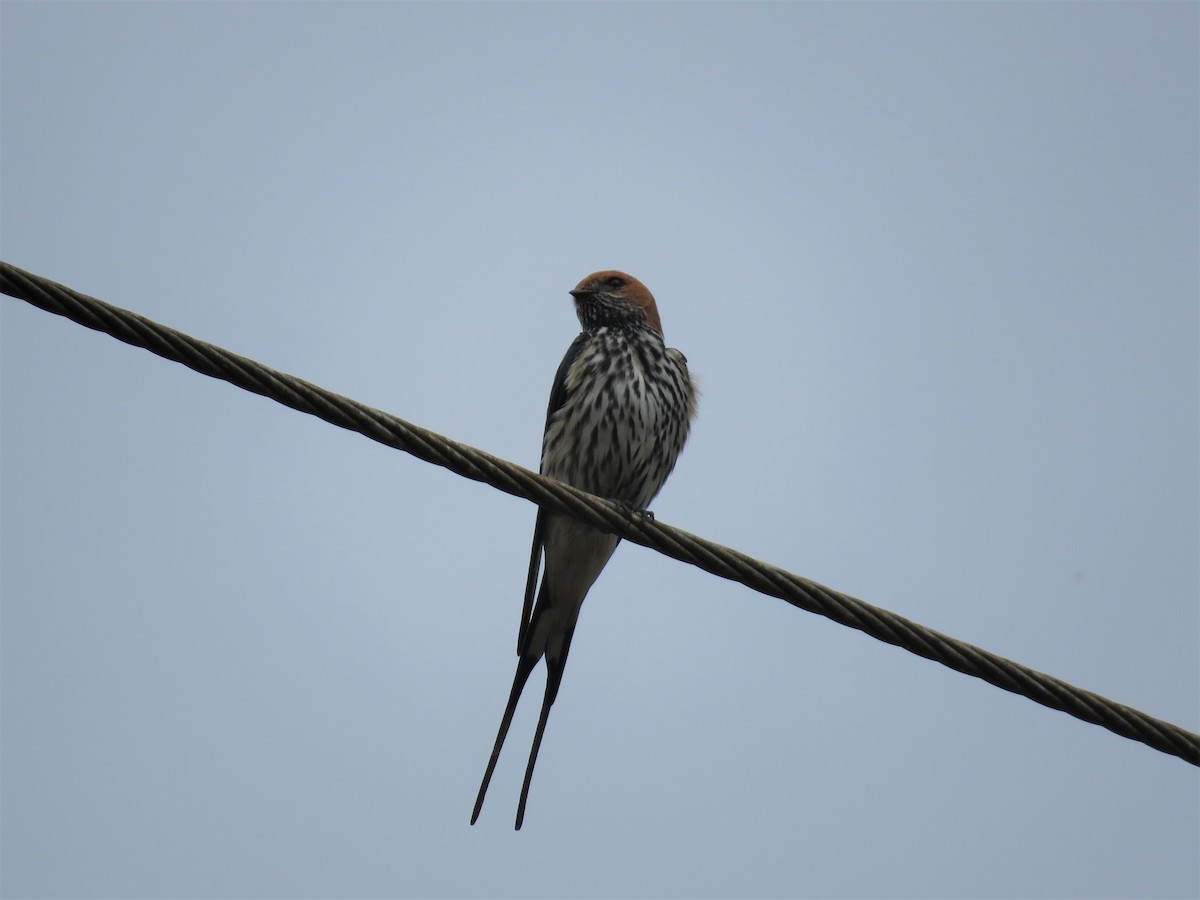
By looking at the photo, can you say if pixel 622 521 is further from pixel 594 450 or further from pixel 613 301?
pixel 613 301

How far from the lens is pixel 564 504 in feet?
12.0

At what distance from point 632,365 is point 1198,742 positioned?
355 cm

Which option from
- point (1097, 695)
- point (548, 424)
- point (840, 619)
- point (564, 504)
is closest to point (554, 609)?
point (548, 424)

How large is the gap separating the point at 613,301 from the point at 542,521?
168 centimetres

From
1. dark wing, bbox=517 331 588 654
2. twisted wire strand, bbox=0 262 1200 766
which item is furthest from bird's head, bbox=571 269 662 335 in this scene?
twisted wire strand, bbox=0 262 1200 766

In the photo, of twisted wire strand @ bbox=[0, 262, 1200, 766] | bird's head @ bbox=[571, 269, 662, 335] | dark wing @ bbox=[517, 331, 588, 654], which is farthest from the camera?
bird's head @ bbox=[571, 269, 662, 335]

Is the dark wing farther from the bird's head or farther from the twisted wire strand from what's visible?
the twisted wire strand

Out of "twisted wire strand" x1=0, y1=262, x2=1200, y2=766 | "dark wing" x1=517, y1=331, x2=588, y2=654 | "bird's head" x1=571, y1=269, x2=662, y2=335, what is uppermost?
"bird's head" x1=571, y1=269, x2=662, y2=335

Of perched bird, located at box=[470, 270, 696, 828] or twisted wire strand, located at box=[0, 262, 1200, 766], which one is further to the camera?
perched bird, located at box=[470, 270, 696, 828]

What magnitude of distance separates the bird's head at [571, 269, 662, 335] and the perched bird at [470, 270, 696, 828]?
606 mm

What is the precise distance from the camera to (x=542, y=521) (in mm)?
6203

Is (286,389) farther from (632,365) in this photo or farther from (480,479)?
(632,365)

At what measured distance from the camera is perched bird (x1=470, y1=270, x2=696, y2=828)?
6.00m

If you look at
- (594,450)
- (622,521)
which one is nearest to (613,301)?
(594,450)
